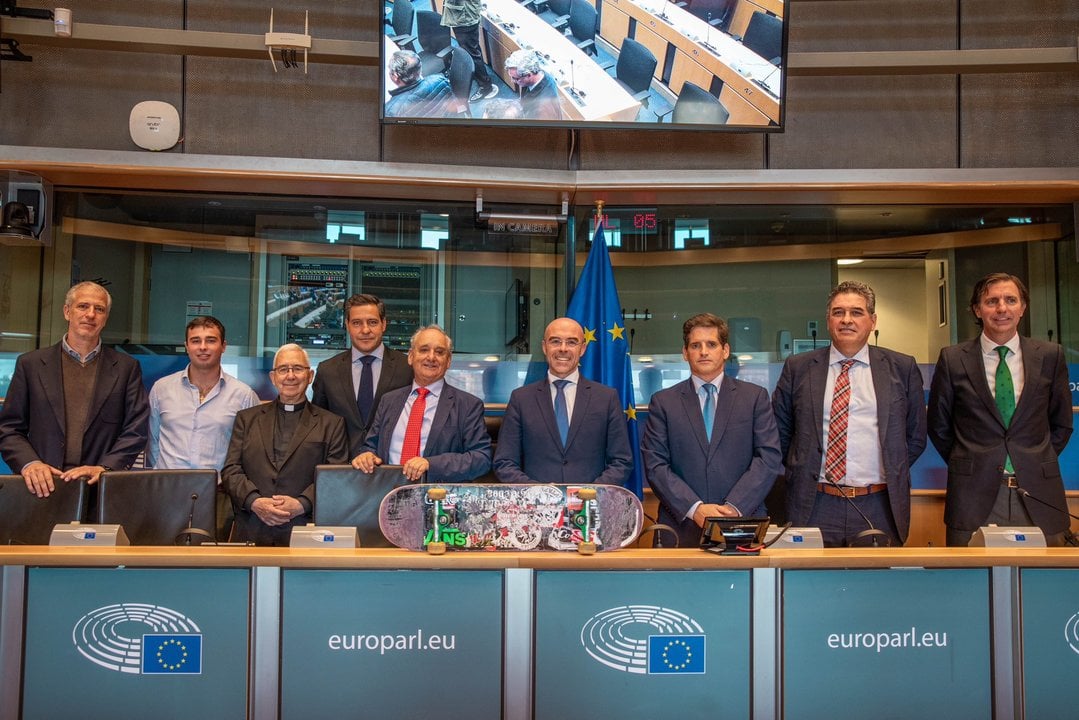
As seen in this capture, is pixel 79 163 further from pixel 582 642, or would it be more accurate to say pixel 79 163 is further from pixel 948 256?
pixel 948 256

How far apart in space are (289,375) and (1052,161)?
4.24 m

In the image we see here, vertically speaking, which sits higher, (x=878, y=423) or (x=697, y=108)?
(x=697, y=108)

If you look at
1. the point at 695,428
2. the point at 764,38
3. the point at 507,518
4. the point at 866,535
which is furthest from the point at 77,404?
the point at 764,38

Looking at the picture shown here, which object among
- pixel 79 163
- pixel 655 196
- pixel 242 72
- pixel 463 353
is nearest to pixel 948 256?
pixel 655 196

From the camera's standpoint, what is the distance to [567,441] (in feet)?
12.0

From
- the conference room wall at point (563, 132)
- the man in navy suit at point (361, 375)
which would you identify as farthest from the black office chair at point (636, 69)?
the man in navy suit at point (361, 375)

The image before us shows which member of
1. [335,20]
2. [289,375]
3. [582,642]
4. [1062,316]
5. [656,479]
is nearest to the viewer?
[582,642]

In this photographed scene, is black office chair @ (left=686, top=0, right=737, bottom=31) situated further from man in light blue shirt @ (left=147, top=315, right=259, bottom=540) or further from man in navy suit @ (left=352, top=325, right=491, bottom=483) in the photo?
man in light blue shirt @ (left=147, top=315, right=259, bottom=540)

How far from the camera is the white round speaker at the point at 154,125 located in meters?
4.91

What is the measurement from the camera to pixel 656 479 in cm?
348

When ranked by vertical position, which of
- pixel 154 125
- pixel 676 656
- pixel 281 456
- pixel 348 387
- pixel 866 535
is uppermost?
pixel 154 125

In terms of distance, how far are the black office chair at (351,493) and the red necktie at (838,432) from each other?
1.63 meters

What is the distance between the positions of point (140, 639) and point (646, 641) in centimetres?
142

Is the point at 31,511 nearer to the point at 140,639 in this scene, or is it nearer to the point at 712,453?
the point at 140,639
